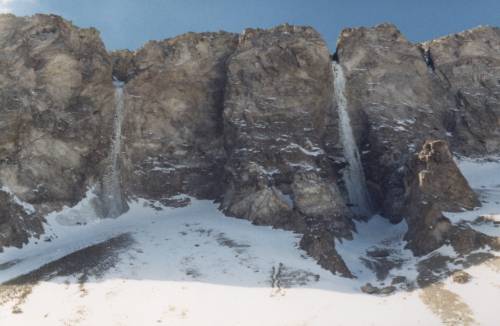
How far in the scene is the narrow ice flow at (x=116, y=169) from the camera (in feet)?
141

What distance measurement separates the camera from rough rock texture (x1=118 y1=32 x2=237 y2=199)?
45.5 m

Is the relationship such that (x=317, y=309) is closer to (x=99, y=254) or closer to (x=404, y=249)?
(x=404, y=249)

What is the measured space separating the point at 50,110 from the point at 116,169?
6.82 meters

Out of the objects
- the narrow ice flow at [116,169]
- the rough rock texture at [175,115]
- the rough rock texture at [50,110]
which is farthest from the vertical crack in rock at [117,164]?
the rough rock texture at [50,110]

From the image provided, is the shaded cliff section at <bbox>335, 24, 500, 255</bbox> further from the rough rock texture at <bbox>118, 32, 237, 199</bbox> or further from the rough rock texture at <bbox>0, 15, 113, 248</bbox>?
the rough rock texture at <bbox>0, 15, 113, 248</bbox>

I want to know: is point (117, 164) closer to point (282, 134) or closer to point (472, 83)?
point (282, 134)

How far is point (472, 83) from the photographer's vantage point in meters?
50.5

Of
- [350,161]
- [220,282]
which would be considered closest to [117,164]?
[350,161]

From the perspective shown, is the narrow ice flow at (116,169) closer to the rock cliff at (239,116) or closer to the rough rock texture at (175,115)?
the rock cliff at (239,116)

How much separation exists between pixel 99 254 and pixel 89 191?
10982mm

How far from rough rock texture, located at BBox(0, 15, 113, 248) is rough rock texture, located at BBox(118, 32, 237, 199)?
2.37 meters

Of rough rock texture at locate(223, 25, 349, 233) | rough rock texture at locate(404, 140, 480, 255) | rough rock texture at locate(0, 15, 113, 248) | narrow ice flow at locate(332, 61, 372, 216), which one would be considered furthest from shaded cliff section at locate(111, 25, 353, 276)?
rough rock texture at locate(404, 140, 480, 255)

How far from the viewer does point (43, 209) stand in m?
40.4

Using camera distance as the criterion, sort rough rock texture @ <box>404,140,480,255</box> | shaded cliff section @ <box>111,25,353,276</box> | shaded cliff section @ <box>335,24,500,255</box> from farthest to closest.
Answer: shaded cliff section @ <box>335,24,500,255</box>, shaded cliff section @ <box>111,25,353,276</box>, rough rock texture @ <box>404,140,480,255</box>
